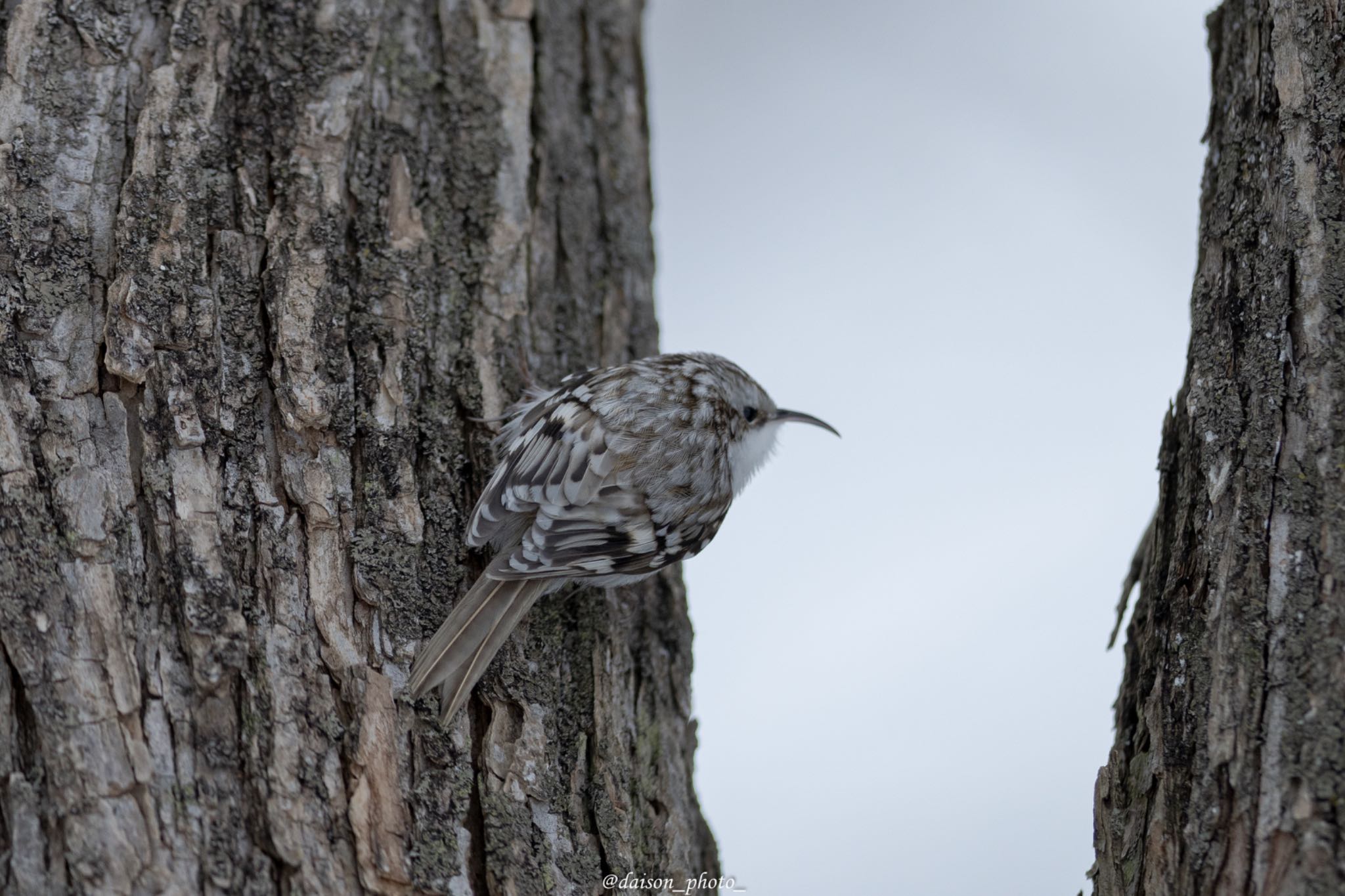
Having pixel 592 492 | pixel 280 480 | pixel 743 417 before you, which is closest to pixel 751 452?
pixel 743 417

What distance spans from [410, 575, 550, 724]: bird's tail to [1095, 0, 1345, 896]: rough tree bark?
96 centimetres

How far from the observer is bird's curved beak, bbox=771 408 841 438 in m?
2.49

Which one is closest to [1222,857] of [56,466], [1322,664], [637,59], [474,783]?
[1322,664]

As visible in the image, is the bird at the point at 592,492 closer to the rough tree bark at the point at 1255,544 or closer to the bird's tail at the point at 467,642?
the bird's tail at the point at 467,642

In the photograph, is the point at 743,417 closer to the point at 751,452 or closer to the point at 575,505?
the point at 751,452

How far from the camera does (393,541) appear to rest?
5.60 ft

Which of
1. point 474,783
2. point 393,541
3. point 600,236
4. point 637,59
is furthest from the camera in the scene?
point 637,59

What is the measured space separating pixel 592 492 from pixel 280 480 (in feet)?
1.78

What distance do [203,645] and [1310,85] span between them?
6.03 feet

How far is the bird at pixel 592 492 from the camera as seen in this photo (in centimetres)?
166

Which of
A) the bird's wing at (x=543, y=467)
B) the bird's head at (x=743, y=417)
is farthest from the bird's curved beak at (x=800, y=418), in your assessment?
the bird's wing at (x=543, y=467)

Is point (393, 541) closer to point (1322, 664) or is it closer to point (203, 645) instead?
point (203, 645)

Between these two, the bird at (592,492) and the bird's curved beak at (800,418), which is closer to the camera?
the bird at (592,492)

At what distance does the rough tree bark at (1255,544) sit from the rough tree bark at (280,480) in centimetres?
82
